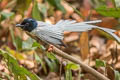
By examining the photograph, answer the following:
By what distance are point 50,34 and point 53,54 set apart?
0.16 metres

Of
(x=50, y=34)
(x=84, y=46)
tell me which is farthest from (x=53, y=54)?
(x=84, y=46)

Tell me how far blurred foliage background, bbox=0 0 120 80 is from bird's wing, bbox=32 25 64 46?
9 centimetres

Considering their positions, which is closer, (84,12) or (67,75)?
(67,75)

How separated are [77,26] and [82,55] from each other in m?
0.85

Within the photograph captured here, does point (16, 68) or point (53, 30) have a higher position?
point (53, 30)

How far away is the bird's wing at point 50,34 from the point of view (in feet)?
5.09

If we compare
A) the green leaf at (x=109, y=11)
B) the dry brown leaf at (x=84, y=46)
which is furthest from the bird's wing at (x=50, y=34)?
the dry brown leaf at (x=84, y=46)

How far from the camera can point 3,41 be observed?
288 cm

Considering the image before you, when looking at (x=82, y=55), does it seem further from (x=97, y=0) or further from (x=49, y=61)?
(x=97, y=0)

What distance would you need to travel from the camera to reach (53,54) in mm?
1693

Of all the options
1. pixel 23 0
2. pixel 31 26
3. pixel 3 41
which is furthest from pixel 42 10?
pixel 31 26

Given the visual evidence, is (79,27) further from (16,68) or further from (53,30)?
(16,68)

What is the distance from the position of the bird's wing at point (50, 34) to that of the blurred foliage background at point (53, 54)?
0.29ft

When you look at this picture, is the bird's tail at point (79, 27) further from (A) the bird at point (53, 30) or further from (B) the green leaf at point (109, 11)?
(B) the green leaf at point (109, 11)
